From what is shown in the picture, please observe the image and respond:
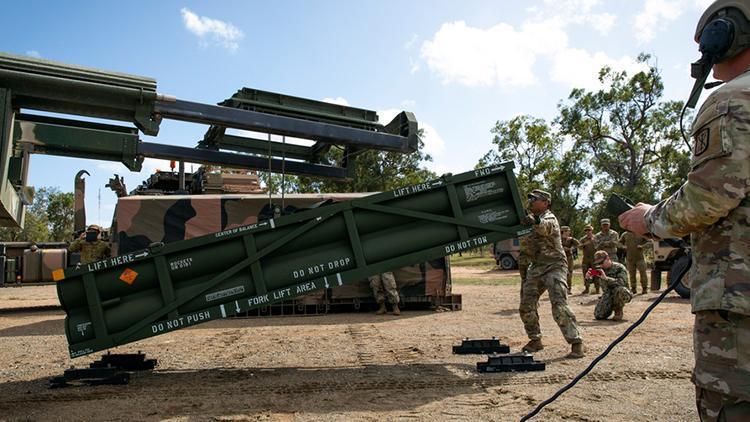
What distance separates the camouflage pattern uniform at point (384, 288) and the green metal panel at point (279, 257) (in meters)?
4.98

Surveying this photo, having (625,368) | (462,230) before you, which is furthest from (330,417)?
(625,368)

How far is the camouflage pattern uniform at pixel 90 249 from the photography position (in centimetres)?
1189

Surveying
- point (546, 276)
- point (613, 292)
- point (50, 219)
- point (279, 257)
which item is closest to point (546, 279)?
point (546, 276)

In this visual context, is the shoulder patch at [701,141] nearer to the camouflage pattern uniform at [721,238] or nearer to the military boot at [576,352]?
the camouflage pattern uniform at [721,238]

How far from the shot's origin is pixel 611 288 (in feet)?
32.4

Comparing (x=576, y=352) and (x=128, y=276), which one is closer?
(x=128, y=276)

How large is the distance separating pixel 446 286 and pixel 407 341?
12.7 ft

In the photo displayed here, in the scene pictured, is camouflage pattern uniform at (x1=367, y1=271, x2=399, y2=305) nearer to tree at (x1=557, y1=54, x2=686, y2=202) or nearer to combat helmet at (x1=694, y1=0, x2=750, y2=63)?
combat helmet at (x1=694, y1=0, x2=750, y2=63)

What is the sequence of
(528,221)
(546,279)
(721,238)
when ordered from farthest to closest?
(546,279) < (528,221) < (721,238)

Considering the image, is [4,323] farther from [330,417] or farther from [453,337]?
[330,417]

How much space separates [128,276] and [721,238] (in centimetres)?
516

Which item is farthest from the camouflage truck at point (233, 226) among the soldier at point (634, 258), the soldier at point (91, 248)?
the soldier at point (634, 258)

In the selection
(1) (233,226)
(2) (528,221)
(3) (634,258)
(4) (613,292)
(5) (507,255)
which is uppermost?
(1) (233,226)

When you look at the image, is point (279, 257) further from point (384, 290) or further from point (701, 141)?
point (384, 290)
